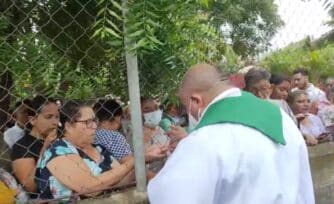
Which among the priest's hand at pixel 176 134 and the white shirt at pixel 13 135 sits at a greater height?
the white shirt at pixel 13 135

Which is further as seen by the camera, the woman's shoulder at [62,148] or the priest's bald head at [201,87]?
the woman's shoulder at [62,148]

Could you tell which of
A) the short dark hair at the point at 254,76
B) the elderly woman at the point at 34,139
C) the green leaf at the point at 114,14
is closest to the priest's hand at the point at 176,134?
the elderly woman at the point at 34,139

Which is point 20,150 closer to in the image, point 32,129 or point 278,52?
point 32,129

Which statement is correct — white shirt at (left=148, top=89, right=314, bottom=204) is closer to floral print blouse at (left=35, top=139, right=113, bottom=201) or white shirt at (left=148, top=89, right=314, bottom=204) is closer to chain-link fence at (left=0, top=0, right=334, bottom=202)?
chain-link fence at (left=0, top=0, right=334, bottom=202)

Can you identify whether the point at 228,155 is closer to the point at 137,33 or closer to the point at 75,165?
the point at 137,33

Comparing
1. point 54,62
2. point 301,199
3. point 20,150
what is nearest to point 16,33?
point 54,62

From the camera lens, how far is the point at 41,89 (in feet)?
8.51

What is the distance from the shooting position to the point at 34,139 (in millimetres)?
3152

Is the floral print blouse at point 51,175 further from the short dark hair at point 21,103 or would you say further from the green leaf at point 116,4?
the green leaf at point 116,4

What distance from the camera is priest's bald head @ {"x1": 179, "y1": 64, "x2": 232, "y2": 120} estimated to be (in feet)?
6.67

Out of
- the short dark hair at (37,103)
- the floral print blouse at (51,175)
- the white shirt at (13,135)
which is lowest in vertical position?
the floral print blouse at (51,175)

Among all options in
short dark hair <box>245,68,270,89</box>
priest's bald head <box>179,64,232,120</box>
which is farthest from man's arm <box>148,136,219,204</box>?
short dark hair <box>245,68,270,89</box>

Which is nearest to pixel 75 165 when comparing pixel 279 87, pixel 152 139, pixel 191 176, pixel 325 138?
pixel 152 139

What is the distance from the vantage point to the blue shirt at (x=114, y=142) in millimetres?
3322
